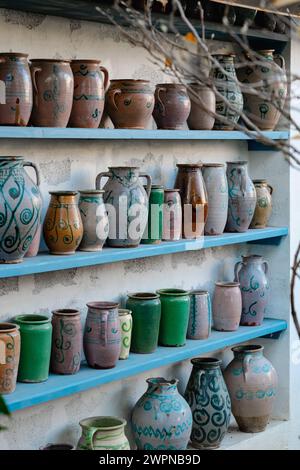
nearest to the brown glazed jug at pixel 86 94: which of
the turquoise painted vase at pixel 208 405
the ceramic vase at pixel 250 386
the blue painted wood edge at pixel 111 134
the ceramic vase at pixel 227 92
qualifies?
the blue painted wood edge at pixel 111 134

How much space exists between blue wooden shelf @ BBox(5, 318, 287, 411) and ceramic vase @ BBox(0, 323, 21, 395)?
1.3 inches

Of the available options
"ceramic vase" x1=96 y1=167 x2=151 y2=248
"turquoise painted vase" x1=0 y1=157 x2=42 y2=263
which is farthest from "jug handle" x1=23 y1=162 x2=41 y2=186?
"ceramic vase" x1=96 y1=167 x2=151 y2=248

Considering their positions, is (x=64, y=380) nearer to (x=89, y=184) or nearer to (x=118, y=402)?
(x=118, y=402)

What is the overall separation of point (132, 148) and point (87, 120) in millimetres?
437

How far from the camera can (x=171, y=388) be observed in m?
3.07

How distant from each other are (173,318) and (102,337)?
1.32 feet

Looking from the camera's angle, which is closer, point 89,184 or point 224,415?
point 89,184

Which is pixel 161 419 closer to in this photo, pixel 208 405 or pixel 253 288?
pixel 208 405

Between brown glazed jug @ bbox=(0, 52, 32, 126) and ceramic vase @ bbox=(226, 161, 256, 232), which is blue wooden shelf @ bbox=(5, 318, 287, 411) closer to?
ceramic vase @ bbox=(226, 161, 256, 232)

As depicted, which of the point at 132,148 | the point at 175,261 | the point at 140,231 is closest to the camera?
the point at 140,231

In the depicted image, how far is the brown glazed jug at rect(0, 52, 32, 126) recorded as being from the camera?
2.50m

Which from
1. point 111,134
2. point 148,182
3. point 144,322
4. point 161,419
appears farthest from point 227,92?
point 161,419
